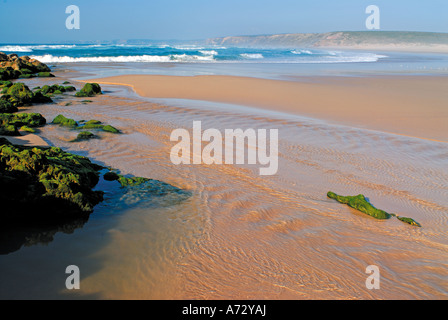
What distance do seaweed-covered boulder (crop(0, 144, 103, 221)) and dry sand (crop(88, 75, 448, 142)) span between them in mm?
6531

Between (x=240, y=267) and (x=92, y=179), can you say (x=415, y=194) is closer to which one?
(x=240, y=267)

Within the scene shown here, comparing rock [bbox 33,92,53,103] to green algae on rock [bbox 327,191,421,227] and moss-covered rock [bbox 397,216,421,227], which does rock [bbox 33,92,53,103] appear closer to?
green algae on rock [bbox 327,191,421,227]

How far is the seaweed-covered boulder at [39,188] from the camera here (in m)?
3.29

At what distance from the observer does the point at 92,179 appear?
167 inches

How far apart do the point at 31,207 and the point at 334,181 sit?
378 cm

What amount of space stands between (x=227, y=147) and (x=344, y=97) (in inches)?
284

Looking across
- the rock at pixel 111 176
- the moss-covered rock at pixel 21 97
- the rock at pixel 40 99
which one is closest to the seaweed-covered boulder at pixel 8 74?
the moss-covered rock at pixel 21 97

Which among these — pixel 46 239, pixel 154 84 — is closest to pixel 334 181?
pixel 46 239

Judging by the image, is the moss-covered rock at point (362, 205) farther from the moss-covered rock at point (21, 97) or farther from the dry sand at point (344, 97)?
the moss-covered rock at point (21, 97)

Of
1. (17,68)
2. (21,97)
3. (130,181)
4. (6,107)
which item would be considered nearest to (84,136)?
(130,181)

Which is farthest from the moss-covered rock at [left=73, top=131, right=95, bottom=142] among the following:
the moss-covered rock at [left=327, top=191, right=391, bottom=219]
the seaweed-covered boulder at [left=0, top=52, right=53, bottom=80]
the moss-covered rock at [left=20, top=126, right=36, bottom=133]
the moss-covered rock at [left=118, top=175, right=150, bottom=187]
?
the seaweed-covered boulder at [left=0, top=52, right=53, bottom=80]

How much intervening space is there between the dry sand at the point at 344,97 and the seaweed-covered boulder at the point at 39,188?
653 cm

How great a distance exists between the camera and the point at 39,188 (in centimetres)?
342

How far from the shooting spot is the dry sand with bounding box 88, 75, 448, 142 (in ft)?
27.2
